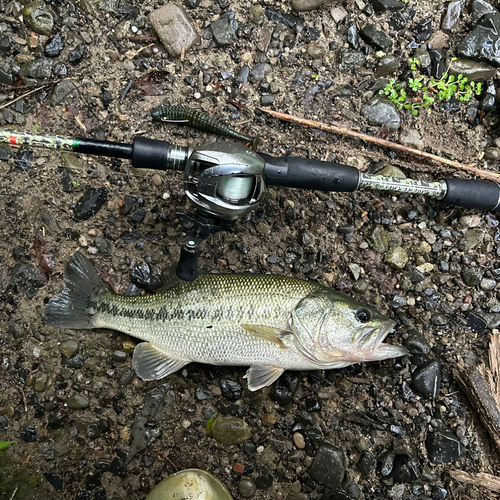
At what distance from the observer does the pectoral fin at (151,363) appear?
3471 millimetres

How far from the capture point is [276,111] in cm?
380

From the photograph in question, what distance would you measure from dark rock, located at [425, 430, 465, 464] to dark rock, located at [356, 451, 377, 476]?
471 millimetres

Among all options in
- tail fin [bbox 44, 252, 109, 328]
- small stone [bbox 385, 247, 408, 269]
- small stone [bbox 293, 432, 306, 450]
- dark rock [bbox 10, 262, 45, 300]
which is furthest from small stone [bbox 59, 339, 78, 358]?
small stone [bbox 385, 247, 408, 269]

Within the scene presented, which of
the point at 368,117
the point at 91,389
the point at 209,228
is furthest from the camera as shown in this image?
the point at 368,117

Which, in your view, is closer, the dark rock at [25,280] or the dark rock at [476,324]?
the dark rock at [25,280]

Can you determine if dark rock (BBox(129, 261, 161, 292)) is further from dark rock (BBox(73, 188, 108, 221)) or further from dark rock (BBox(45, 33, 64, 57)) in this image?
dark rock (BBox(45, 33, 64, 57))

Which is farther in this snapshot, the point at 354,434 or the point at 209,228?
the point at 354,434

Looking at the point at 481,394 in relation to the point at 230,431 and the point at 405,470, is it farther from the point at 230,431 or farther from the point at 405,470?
the point at 230,431

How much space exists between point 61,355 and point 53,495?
1083 millimetres

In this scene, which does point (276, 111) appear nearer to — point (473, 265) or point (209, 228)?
point (209, 228)

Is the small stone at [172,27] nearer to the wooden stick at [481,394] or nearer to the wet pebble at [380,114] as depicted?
the wet pebble at [380,114]

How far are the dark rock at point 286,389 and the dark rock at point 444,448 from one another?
1190 mm

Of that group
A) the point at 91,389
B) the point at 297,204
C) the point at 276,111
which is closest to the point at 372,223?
the point at 297,204

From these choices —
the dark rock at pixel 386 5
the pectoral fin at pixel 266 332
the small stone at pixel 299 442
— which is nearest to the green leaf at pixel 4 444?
the pectoral fin at pixel 266 332
